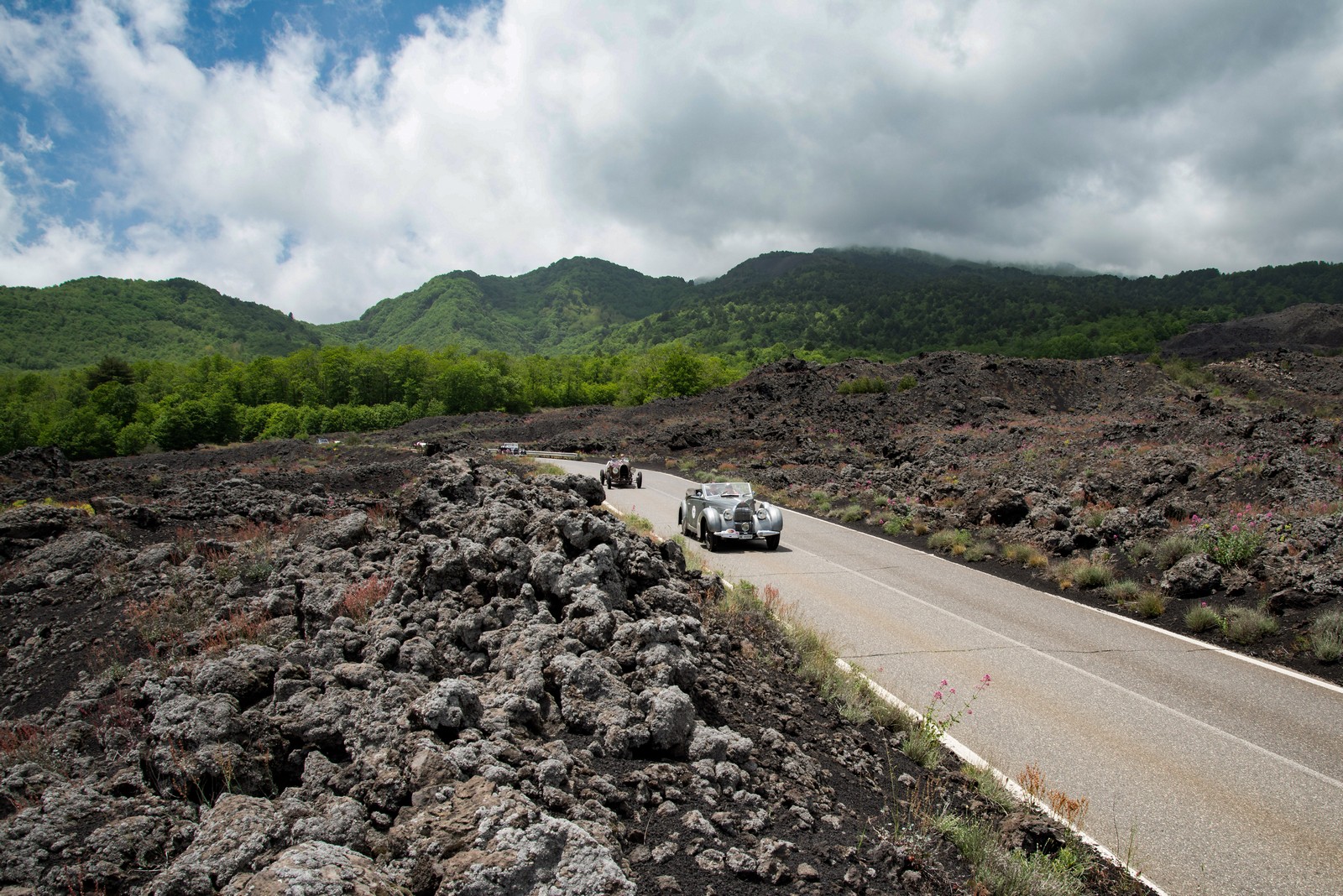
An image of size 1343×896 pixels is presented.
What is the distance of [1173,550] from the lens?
12867mm

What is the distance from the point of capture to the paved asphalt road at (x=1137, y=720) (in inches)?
200

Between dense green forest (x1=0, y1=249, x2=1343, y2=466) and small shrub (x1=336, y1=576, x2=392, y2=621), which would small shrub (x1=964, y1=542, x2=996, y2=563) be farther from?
dense green forest (x1=0, y1=249, x2=1343, y2=466)

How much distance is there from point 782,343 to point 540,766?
19375 centimetres

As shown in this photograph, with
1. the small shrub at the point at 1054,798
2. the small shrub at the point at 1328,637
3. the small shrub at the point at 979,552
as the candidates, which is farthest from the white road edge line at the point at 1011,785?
the small shrub at the point at 979,552

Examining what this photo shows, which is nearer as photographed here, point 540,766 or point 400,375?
point 540,766

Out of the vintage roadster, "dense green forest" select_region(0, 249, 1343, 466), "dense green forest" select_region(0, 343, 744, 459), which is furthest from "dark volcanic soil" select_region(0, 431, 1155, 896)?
"dense green forest" select_region(0, 249, 1343, 466)

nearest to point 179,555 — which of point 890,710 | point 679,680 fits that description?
point 679,680

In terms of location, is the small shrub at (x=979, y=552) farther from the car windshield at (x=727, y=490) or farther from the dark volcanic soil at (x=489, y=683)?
the car windshield at (x=727, y=490)

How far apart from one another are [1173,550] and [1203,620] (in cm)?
283

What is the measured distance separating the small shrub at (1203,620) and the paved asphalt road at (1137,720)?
0.67 m

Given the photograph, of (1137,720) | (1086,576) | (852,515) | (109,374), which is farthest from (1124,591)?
(109,374)

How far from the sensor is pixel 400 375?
109750mm

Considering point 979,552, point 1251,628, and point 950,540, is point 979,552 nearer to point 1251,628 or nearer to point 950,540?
point 950,540

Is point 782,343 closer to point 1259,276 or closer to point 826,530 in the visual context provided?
point 1259,276
